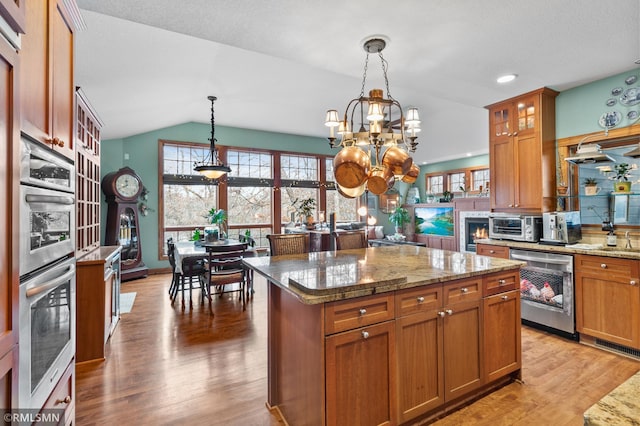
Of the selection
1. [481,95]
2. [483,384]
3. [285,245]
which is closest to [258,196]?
[285,245]

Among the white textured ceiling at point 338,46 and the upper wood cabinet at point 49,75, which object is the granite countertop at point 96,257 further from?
the white textured ceiling at point 338,46

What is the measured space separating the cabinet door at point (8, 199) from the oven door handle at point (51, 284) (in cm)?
11

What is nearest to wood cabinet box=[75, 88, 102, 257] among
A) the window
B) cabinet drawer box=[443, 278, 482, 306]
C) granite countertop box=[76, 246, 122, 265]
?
granite countertop box=[76, 246, 122, 265]

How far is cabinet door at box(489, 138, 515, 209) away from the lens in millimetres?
3834

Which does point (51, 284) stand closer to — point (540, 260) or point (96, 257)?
point (96, 257)

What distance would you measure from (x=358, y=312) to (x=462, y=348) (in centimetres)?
92

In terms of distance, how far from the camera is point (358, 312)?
1.64 m

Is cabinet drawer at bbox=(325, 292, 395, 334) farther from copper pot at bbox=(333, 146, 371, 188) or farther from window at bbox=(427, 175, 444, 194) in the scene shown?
window at bbox=(427, 175, 444, 194)

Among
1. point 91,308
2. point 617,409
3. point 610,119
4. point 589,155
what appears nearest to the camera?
point 617,409

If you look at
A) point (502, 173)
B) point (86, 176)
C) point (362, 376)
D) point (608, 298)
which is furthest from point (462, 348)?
point (86, 176)

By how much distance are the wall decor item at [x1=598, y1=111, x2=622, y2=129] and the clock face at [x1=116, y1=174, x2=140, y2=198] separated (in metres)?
6.94

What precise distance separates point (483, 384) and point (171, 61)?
14.2 feet

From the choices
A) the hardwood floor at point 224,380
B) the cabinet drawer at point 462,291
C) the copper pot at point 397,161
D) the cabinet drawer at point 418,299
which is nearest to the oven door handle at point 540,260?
the hardwood floor at point 224,380

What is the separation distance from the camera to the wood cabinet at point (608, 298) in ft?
8.94
